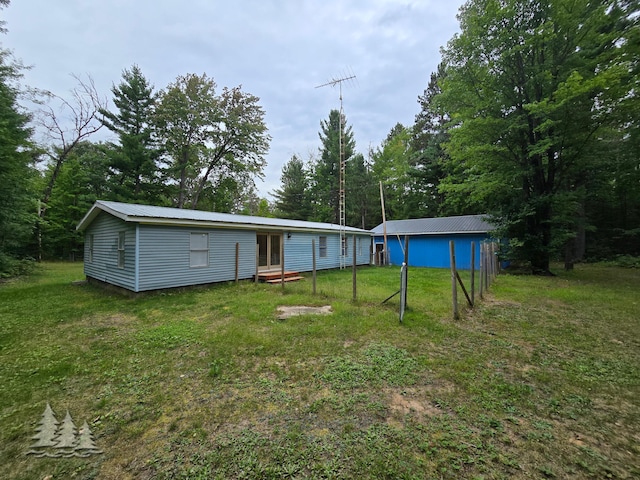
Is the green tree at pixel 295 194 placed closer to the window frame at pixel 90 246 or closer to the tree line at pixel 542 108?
the tree line at pixel 542 108

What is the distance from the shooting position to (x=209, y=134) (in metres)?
21.7

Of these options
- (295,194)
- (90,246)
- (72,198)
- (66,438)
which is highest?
(295,194)

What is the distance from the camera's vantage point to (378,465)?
1.87 meters

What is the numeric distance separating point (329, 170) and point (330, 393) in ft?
84.9

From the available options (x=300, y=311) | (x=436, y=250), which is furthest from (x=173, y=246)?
(x=436, y=250)

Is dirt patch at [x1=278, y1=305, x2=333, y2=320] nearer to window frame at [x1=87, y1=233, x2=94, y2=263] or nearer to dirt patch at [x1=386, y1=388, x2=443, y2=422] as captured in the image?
dirt patch at [x1=386, y1=388, x2=443, y2=422]

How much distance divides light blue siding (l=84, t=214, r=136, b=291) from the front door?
4.48 metres

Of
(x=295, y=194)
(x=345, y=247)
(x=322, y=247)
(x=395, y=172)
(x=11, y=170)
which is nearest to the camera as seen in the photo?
(x=11, y=170)

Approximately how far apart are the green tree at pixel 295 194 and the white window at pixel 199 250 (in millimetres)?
20633

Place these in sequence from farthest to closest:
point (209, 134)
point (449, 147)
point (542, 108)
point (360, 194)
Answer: point (360, 194)
point (209, 134)
point (449, 147)
point (542, 108)

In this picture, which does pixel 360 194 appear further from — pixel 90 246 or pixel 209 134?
pixel 90 246

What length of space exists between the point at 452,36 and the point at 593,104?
21.0 feet

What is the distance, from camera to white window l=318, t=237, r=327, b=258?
13.6 m

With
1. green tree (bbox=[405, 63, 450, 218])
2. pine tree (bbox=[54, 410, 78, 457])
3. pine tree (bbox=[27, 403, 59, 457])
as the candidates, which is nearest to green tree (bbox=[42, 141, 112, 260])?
pine tree (bbox=[27, 403, 59, 457])
